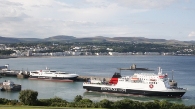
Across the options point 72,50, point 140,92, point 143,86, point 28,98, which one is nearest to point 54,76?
point 140,92

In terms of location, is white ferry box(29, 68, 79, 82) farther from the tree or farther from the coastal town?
the coastal town

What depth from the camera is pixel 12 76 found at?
48.1 meters

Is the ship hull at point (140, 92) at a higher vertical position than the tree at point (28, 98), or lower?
lower

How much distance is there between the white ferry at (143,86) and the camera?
29.9 meters

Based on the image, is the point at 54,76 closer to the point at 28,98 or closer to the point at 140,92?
the point at 140,92

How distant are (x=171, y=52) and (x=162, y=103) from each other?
135720 millimetres

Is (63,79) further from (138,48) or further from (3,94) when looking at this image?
(138,48)

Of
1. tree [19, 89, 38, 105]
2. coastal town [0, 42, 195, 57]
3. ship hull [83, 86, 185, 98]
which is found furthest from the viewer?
coastal town [0, 42, 195, 57]

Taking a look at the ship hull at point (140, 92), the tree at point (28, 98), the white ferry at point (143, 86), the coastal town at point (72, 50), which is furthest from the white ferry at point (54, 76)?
the coastal town at point (72, 50)

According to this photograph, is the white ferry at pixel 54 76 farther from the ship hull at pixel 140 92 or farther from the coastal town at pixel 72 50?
the coastal town at pixel 72 50

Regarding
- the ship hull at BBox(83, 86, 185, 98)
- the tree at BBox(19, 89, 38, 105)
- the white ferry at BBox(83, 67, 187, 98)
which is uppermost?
the tree at BBox(19, 89, 38, 105)

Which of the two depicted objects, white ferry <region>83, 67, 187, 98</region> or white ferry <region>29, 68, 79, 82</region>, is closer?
white ferry <region>83, 67, 187, 98</region>

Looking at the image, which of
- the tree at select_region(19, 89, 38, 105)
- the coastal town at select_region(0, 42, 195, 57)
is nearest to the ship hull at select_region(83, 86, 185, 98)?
the tree at select_region(19, 89, 38, 105)

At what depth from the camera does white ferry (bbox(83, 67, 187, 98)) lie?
29894 mm
